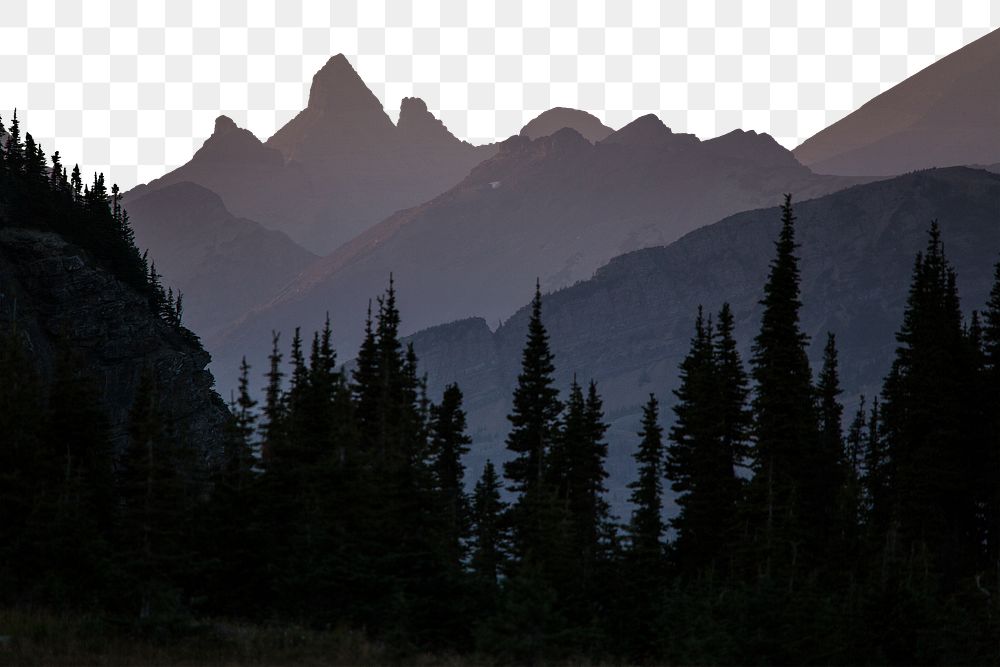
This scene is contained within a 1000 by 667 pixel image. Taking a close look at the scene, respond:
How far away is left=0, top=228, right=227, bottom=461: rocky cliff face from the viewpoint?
3472 inches

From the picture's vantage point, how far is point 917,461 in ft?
194

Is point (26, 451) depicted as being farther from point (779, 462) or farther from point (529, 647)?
point (779, 462)

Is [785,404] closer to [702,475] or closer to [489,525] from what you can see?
[702,475]

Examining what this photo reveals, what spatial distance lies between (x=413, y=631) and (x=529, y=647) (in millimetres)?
5415

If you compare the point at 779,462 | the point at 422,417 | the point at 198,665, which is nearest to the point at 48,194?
the point at 422,417

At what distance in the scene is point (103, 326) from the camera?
3681 inches

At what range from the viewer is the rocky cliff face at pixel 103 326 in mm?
88188

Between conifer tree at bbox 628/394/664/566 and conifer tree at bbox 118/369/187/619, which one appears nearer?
conifer tree at bbox 118/369/187/619

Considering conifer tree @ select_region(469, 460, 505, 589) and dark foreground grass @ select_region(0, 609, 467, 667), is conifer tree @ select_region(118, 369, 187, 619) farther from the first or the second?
conifer tree @ select_region(469, 460, 505, 589)

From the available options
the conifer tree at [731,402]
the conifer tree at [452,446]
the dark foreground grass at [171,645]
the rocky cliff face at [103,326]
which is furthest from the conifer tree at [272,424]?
the rocky cliff face at [103,326]

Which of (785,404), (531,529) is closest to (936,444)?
(785,404)

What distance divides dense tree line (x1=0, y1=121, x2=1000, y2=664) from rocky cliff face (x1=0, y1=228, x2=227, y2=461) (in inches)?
1380

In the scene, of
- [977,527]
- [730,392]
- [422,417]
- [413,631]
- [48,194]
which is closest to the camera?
[413,631]

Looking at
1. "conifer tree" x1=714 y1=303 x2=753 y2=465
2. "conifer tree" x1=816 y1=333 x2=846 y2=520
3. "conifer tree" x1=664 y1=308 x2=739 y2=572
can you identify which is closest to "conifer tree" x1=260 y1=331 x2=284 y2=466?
"conifer tree" x1=664 y1=308 x2=739 y2=572
